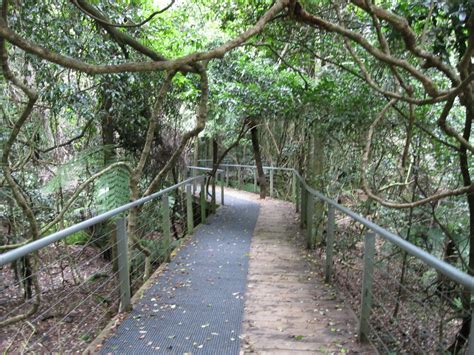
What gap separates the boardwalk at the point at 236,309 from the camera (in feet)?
8.80

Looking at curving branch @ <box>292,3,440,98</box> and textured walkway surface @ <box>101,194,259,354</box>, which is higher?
curving branch @ <box>292,3,440,98</box>

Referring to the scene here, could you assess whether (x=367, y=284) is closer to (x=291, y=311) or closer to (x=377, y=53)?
(x=291, y=311)

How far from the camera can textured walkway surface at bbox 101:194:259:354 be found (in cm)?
266

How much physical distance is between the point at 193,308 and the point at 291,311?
846 millimetres

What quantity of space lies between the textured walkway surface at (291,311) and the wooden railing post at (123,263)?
1001mm

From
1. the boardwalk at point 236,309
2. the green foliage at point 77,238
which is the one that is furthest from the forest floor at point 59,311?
the boardwalk at point 236,309

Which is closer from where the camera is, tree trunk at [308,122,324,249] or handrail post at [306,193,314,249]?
handrail post at [306,193,314,249]

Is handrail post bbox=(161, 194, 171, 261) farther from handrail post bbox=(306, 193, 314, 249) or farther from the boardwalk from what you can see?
handrail post bbox=(306, 193, 314, 249)

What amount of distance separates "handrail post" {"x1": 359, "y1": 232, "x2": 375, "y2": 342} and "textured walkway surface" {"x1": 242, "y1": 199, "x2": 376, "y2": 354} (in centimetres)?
11

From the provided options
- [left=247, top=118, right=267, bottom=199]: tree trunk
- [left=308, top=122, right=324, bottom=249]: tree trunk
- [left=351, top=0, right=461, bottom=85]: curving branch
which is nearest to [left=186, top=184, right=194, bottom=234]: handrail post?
[left=308, top=122, right=324, bottom=249]: tree trunk

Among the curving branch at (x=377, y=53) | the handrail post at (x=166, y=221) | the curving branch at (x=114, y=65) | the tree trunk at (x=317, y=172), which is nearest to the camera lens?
the curving branch at (x=114, y=65)

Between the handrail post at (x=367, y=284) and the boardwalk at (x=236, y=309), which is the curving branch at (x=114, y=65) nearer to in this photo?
the handrail post at (x=367, y=284)

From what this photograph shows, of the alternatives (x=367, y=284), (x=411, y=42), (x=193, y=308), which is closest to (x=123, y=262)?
(x=193, y=308)

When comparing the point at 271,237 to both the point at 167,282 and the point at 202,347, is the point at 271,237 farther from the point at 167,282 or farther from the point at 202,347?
the point at 202,347
